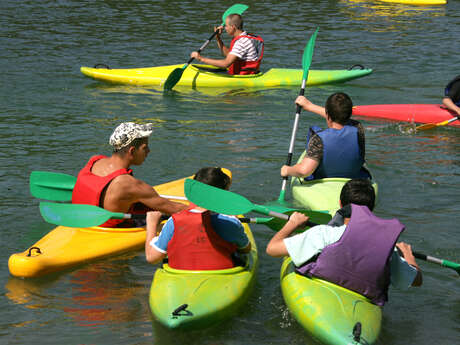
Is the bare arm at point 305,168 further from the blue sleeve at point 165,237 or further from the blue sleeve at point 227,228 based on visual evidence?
the blue sleeve at point 165,237

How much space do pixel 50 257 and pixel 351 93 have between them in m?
6.66

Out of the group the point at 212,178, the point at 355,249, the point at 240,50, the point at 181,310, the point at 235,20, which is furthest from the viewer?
the point at 240,50

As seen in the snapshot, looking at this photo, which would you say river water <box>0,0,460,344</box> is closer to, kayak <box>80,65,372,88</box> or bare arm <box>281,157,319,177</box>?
kayak <box>80,65,372,88</box>

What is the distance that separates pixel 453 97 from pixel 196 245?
5.34 m

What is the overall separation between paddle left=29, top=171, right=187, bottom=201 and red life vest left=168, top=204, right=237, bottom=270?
1657 mm

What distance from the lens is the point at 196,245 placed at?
3678 millimetres

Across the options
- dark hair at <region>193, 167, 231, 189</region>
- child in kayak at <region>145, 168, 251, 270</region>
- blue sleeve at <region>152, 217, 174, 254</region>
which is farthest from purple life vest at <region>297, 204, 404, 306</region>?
blue sleeve at <region>152, 217, 174, 254</region>

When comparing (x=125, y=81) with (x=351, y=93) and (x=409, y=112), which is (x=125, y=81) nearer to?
(x=351, y=93)

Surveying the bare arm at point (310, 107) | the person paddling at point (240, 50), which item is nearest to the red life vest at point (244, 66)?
the person paddling at point (240, 50)

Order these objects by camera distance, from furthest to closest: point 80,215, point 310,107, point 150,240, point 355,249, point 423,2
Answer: point 423,2 → point 310,107 → point 80,215 → point 150,240 → point 355,249

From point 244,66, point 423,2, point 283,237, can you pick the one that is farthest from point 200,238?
point 423,2

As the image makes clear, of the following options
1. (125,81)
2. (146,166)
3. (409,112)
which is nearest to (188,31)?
(125,81)

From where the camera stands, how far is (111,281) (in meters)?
4.47

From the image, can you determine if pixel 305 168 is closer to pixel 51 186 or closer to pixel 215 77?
pixel 51 186
